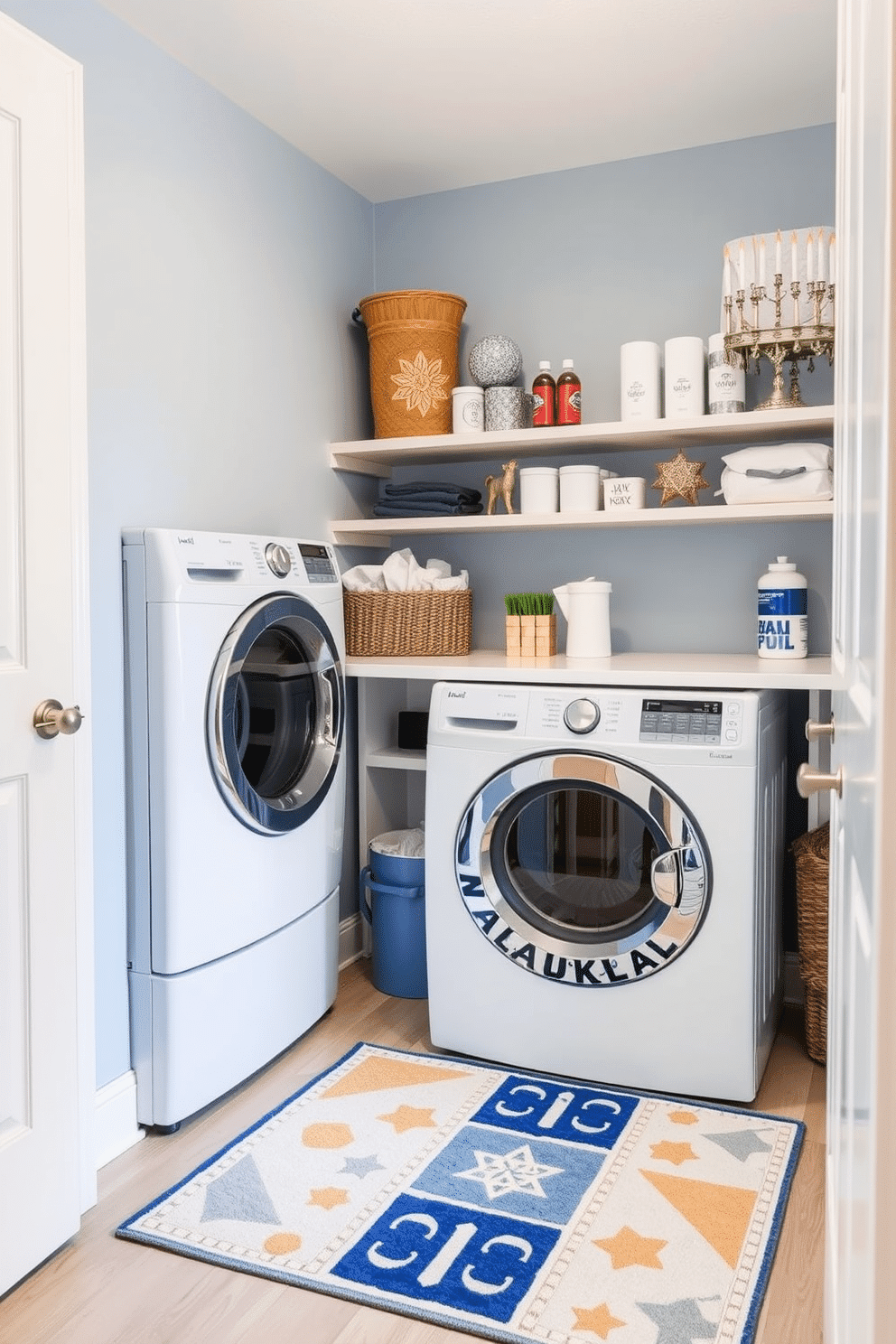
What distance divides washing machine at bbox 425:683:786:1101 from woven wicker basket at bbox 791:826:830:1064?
74 mm

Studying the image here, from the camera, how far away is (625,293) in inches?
123

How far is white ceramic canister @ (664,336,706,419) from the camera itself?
9.16 ft

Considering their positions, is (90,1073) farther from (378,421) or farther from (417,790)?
(378,421)

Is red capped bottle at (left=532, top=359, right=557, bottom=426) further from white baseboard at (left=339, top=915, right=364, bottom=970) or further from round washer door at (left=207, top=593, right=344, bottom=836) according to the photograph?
white baseboard at (left=339, top=915, right=364, bottom=970)

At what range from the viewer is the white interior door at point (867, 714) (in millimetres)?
621

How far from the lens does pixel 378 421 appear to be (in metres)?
3.18

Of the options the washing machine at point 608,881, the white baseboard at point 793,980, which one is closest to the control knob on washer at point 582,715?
the washing machine at point 608,881

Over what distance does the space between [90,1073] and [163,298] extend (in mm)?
1633

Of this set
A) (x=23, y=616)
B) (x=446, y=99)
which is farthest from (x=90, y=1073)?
(x=446, y=99)

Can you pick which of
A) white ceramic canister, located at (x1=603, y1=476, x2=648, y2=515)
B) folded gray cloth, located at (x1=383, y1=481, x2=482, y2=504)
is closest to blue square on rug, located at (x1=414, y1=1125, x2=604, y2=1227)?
white ceramic canister, located at (x1=603, y1=476, x2=648, y2=515)

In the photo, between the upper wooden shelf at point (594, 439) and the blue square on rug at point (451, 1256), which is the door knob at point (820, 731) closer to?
the blue square on rug at point (451, 1256)

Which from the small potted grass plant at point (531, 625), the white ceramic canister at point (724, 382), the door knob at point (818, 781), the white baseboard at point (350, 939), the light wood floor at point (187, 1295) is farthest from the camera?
the white baseboard at point (350, 939)

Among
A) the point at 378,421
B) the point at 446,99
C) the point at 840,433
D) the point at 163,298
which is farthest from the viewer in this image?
the point at 378,421

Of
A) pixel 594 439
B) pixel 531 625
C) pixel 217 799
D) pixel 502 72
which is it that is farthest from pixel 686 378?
pixel 217 799
